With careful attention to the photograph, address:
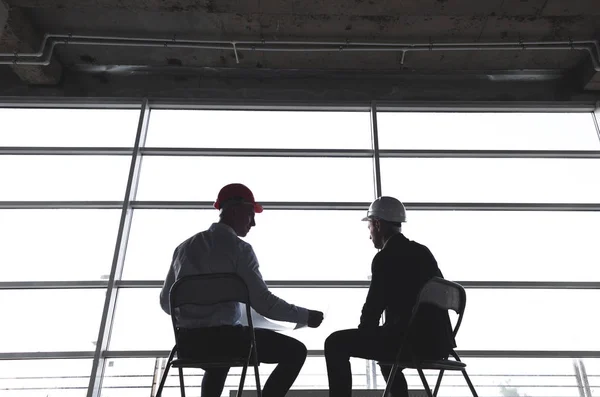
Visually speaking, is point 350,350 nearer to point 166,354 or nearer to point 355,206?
point 166,354

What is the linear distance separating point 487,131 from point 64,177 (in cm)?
474

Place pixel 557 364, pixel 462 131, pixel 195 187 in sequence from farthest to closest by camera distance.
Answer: pixel 462 131 → pixel 195 187 → pixel 557 364

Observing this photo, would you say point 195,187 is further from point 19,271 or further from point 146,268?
point 19,271

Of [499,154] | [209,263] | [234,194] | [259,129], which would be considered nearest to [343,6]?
[259,129]

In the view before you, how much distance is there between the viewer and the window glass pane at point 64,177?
5.27 meters

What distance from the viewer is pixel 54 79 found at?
579 centimetres

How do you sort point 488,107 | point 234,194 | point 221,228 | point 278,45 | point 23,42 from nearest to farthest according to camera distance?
point 221,228 → point 234,194 → point 23,42 → point 278,45 → point 488,107

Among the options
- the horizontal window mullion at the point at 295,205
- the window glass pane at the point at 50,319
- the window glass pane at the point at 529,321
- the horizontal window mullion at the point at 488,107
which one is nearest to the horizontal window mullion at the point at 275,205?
the horizontal window mullion at the point at 295,205

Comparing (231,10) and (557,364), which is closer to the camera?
(557,364)

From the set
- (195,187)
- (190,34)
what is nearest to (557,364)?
(195,187)

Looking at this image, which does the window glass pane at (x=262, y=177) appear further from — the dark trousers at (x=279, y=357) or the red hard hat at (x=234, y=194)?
the dark trousers at (x=279, y=357)

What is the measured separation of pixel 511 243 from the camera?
5.11 m

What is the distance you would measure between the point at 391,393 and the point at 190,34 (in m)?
4.35

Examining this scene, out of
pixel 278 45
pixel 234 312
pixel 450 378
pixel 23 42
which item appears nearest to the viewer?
pixel 234 312
